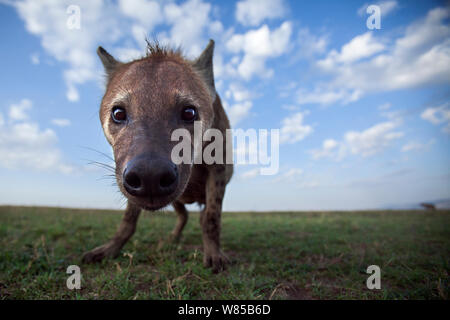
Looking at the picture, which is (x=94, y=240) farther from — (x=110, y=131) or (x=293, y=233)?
(x=293, y=233)

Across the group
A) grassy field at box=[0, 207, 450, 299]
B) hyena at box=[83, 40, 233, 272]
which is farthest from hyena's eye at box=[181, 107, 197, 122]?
grassy field at box=[0, 207, 450, 299]

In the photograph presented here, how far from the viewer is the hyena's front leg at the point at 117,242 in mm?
3039

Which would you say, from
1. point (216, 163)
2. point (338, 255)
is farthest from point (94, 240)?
point (338, 255)

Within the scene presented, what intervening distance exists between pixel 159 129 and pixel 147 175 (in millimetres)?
530

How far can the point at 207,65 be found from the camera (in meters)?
3.42

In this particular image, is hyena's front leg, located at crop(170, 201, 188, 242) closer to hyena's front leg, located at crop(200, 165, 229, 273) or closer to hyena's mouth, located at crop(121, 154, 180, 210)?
hyena's front leg, located at crop(200, 165, 229, 273)

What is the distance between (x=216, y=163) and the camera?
323cm

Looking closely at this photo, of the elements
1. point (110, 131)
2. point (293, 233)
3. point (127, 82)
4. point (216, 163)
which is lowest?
point (293, 233)

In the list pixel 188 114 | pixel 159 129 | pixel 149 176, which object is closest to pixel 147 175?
pixel 149 176

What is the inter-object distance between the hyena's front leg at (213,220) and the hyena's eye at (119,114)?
125 cm

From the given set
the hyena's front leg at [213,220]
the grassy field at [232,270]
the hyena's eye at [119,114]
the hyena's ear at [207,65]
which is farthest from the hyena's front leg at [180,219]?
the hyena's eye at [119,114]

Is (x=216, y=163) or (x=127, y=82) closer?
(x=127, y=82)
